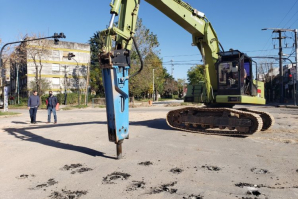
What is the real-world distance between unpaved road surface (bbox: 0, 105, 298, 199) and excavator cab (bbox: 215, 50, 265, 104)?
5.89ft

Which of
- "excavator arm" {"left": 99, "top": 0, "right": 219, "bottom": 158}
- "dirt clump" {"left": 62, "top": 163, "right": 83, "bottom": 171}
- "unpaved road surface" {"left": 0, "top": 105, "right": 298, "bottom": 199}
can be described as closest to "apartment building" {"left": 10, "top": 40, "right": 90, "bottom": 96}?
"unpaved road surface" {"left": 0, "top": 105, "right": 298, "bottom": 199}

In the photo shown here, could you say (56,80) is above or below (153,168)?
above

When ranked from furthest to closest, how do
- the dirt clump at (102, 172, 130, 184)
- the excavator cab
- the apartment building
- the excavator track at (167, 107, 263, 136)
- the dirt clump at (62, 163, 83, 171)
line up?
1. the apartment building
2. the excavator cab
3. the excavator track at (167, 107, 263, 136)
4. the dirt clump at (62, 163, 83, 171)
5. the dirt clump at (102, 172, 130, 184)


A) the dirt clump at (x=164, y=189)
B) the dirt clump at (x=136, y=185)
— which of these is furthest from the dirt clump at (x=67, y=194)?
the dirt clump at (x=164, y=189)

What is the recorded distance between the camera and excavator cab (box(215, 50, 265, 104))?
981 cm

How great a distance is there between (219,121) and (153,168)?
509 cm

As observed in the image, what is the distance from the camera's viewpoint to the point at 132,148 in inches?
293

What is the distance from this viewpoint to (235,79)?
32.8 ft

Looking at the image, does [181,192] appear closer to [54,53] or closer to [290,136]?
[290,136]

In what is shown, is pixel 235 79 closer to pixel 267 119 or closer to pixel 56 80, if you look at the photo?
pixel 267 119

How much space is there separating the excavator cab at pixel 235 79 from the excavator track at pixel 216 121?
0.50m

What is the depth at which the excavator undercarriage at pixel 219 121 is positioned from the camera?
920 cm

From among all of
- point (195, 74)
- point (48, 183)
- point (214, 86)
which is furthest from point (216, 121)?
point (195, 74)

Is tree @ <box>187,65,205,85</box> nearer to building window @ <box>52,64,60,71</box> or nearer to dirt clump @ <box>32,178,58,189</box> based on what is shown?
building window @ <box>52,64,60,71</box>
